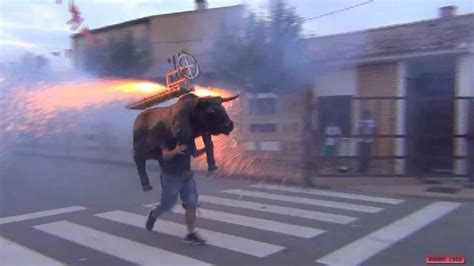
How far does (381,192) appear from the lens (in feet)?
28.4

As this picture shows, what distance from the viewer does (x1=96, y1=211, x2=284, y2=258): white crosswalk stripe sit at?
16.0ft

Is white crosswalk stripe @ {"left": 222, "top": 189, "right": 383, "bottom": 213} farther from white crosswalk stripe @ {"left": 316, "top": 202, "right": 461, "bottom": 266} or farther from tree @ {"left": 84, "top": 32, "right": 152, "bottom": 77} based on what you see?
tree @ {"left": 84, "top": 32, "right": 152, "bottom": 77}

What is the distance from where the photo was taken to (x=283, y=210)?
6.80 metres

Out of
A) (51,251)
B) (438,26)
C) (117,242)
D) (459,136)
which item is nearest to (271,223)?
(117,242)

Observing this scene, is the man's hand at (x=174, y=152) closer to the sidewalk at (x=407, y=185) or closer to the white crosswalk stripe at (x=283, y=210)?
the white crosswalk stripe at (x=283, y=210)

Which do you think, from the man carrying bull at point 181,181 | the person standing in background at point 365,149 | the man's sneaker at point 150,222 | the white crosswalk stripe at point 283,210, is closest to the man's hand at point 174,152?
the man carrying bull at point 181,181

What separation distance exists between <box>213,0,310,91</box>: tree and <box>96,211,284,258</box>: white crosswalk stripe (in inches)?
173

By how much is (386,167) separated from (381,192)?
4.76 ft

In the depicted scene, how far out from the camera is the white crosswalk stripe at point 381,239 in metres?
4.61

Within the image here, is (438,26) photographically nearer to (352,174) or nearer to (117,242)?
(352,174)

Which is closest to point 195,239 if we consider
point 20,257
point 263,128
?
point 20,257

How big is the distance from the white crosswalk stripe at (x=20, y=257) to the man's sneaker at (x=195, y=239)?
1246 mm

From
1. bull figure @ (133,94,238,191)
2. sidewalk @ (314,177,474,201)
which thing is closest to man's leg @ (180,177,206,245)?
bull figure @ (133,94,238,191)

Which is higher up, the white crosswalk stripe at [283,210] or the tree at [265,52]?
the tree at [265,52]
